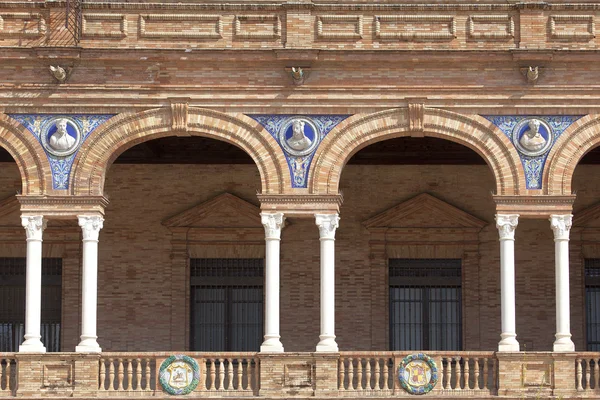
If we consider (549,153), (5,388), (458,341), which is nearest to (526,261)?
(458,341)

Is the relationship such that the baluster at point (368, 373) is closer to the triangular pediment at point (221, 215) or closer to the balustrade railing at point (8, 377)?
the triangular pediment at point (221, 215)

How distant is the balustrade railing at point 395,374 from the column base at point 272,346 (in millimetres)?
898

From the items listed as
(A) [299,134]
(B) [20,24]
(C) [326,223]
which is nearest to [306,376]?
(C) [326,223]

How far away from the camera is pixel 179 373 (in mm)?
24141

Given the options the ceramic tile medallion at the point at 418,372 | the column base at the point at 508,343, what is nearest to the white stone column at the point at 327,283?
the ceramic tile medallion at the point at 418,372

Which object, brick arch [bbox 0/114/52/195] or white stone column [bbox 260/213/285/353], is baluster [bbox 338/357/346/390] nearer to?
white stone column [bbox 260/213/285/353]

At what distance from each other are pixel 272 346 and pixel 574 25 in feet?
20.9

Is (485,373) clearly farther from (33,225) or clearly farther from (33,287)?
(33,225)

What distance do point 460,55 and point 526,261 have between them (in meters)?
4.40

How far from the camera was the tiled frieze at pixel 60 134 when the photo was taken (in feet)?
80.7

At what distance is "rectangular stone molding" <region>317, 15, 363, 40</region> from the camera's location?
24875mm

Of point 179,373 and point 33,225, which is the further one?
point 33,225

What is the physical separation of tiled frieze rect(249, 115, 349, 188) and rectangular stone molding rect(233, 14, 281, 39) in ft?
4.03

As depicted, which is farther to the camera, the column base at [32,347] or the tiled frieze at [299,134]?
the tiled frieze at [299,134]
